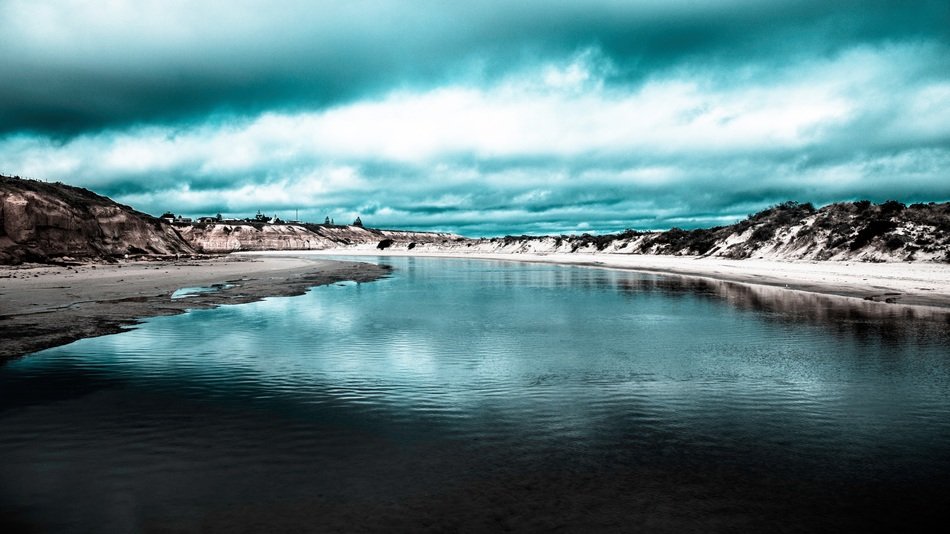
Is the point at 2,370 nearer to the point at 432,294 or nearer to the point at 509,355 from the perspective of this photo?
the point at 509,355

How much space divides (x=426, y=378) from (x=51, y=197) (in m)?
47.6

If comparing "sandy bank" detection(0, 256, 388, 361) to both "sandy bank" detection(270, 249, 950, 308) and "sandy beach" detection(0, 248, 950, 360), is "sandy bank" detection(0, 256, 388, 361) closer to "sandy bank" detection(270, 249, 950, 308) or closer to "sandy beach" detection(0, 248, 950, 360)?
"sandy beach" detection(0, 248, 950, 360)

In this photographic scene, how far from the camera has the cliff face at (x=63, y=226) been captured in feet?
128

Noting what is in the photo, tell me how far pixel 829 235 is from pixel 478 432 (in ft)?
165

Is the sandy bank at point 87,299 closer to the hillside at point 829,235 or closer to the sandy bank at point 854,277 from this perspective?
the sandy bank at point 854,277

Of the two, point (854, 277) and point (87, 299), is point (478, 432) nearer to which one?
point (87, 299)

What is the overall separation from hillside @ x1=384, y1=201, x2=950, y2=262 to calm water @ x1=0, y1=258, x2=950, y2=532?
97.9ft

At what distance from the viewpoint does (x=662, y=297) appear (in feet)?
83.1

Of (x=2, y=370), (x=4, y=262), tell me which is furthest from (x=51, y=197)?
(x=2, y=370)

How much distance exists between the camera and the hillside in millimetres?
38219

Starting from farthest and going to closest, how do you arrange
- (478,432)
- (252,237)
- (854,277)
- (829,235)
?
(252,237) → (829,235) → (854,277) → (478,432)

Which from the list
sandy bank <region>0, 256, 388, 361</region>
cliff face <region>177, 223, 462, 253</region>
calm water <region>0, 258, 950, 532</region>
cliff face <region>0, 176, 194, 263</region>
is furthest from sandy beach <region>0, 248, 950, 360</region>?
cliff face <region>177, 223, 462, 253</region>

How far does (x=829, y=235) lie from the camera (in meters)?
46.8

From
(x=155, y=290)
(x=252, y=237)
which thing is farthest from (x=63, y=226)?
(x=252, y=237)
